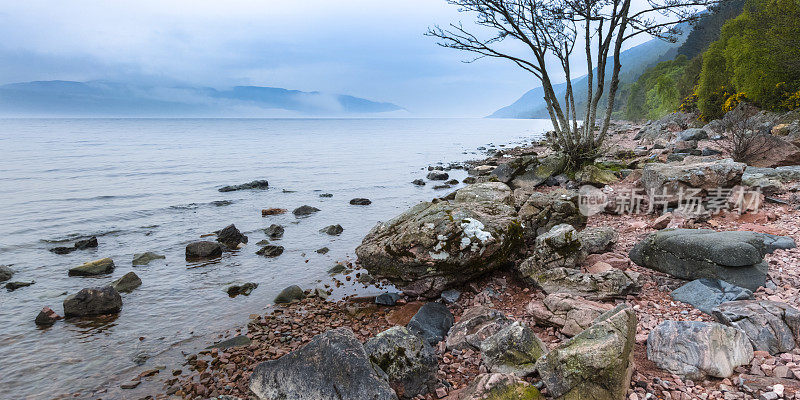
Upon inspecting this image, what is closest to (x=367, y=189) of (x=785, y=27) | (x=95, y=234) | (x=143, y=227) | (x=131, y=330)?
(x=143, y=227)

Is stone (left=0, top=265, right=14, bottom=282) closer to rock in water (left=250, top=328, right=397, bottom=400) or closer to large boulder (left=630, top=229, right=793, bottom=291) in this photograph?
rock in water (left=250, top=328, right=397, bottom=400)

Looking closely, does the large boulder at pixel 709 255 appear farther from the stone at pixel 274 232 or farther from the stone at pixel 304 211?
the stone at pixel 304 211

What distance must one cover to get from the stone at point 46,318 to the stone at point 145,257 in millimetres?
3409

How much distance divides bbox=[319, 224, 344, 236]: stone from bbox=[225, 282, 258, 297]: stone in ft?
16.5

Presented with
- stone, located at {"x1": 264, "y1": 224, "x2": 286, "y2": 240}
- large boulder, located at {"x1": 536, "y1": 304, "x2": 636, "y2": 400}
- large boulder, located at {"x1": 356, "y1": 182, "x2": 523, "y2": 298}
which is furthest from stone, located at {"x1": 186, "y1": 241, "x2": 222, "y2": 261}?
large boulder, located at {"x1": 536, "y1": 304, "x2": 636, "y2": 400}

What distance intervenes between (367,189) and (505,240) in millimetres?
17037

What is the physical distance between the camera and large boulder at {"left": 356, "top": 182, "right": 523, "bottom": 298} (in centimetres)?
784

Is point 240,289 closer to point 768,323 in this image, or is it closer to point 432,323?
point 432,323

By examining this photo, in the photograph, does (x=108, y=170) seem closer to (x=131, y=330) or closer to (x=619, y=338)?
(x=131, y=330)

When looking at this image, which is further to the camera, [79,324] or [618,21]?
[618,21]

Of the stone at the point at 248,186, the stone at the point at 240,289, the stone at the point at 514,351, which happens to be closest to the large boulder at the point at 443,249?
the stone at the point at 514,351

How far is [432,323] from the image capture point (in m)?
6.79

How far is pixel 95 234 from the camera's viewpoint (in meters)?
14.6

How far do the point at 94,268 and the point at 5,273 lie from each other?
2113mm
